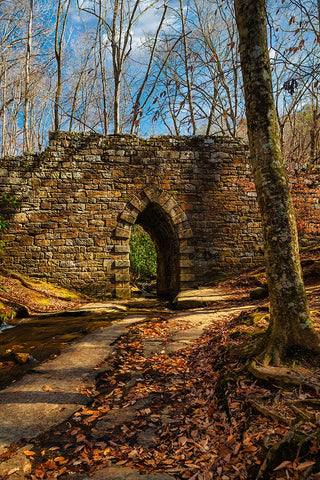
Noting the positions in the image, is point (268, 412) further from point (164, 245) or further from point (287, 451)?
point (164, 245)

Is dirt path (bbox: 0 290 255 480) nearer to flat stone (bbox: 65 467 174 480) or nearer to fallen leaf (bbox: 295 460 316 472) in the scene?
flat stone (bbox: 65 467 174 480)

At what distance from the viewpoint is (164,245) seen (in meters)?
12.7

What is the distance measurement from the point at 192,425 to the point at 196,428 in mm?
52

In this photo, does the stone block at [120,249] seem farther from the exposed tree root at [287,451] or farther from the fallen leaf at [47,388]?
the exposed tree root at [287,451]

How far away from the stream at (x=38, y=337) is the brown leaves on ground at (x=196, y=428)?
42.2 inches

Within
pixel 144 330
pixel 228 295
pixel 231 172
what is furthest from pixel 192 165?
pixel 144 330

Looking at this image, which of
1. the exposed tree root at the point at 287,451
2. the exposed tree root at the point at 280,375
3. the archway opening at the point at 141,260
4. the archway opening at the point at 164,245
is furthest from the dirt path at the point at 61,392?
the archway opening at the point at 141,260

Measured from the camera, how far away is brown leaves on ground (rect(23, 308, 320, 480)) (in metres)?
1.77

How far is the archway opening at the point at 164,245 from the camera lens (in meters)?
10.7

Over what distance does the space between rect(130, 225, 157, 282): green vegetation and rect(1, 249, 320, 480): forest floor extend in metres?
13.3

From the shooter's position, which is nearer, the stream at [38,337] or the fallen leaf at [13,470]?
the fallen leaf at [13,470]

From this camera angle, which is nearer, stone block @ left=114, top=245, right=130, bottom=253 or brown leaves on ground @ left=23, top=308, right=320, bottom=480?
brown leaves on ground @ left=23, top=308, right=320, bottom=480

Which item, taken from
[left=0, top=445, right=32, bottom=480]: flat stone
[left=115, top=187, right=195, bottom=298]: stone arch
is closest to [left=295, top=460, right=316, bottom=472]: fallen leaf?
[left=0, top=445, right=32, bottom=480]: flat stone

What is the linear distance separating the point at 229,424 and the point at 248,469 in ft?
1.68
